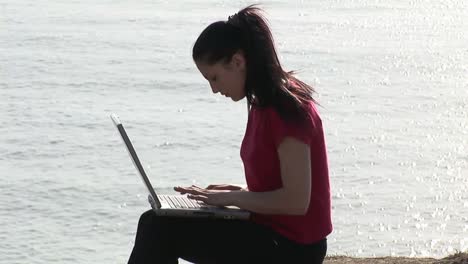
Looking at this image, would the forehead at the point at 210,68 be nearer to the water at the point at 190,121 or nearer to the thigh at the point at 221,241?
the thigh at the point at 221,241

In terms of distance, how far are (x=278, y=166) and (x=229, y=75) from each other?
347 millimetres

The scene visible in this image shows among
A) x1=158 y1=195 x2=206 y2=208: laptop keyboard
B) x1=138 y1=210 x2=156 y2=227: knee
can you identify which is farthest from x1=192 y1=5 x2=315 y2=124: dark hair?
x1=138 y1=210 x2=156 y2=227: knee

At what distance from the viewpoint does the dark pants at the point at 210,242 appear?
397cm

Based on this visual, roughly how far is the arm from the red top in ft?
0.13

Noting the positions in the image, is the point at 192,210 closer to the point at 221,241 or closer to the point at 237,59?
the point at 221,241

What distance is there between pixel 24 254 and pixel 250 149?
5.44 m

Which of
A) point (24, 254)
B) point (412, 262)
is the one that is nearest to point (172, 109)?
point (24, 254)

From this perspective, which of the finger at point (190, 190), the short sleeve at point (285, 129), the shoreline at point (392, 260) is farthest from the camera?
the shoreline at point (392, 260)

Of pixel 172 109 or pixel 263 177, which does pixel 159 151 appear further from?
pixel 263 177

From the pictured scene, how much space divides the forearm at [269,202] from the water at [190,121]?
4.59 metres

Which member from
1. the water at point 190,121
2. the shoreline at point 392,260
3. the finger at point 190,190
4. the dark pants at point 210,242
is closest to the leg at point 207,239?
the dark pants at point 210,242

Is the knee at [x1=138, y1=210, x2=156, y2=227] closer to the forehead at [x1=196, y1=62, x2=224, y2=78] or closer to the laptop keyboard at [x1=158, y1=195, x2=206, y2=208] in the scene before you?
the laptop keyboard at [x1=158, y1=195, x2=206, y2=208]

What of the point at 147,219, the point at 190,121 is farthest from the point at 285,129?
the point at 190,121

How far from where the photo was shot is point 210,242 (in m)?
4.01
